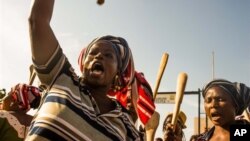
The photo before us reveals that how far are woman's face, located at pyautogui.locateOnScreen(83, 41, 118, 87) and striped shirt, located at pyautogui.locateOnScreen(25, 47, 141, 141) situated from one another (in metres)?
0.15

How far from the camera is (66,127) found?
68.6 inches

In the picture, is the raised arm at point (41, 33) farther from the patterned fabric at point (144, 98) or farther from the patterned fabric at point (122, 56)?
the patterned fabric at point (144, 98)

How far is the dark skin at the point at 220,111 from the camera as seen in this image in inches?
119

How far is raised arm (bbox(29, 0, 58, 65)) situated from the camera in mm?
1764

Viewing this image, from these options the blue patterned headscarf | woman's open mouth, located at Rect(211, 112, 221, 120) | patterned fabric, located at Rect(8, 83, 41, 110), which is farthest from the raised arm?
patterned fabric, located at Rect(8, 83, 41, 110)

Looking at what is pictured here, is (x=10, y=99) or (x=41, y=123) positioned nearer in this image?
(x=41, y=123)

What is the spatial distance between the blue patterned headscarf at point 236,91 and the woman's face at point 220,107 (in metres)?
0.05

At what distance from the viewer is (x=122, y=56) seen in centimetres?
249

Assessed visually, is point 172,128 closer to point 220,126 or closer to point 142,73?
point 142,73

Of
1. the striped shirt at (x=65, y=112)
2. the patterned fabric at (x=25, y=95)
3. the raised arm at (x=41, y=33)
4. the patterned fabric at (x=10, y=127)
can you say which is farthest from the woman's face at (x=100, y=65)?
the patterned fabric at (x=25, y=95)

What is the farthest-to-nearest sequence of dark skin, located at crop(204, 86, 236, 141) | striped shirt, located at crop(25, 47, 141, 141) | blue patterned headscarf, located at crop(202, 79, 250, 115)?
blue patterned headscarf, located at crop(202, 79, 250, 115), dark skin, located at crop(204, 86, 236, 141), striped shirt, located at crop(25, 47, 141, 141)

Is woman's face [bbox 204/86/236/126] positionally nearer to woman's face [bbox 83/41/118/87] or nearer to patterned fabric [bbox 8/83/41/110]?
woman's face [bbox 83/41/118/87]

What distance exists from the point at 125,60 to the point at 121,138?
0.67 metres

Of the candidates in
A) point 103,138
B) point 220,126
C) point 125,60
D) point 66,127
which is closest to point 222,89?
point 220,126
